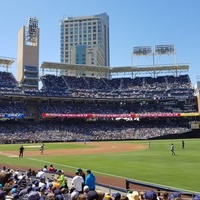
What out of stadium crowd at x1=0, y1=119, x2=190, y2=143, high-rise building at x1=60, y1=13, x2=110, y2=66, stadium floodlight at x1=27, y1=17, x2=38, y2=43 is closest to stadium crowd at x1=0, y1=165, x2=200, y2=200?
stadium crowd at x1=0, y1=119, x2=190, y2=143

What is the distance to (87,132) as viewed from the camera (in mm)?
74688

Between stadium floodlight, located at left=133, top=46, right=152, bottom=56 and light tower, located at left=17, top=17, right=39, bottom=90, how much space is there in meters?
31.8

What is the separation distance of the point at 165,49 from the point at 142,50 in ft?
24.2

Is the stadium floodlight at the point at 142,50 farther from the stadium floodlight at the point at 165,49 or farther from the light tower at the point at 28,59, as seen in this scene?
the light tower at the point at 28,59

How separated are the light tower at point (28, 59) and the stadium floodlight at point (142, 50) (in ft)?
104

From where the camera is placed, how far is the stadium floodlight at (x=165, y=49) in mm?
95312

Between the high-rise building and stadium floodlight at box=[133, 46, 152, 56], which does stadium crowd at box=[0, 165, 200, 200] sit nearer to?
stadium floodlight at box=[133, 46, 152, 56]

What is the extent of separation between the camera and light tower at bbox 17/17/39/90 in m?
84.0

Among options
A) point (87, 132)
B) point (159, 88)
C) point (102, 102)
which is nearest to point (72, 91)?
point (102, 102)

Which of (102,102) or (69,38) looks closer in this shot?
(102,102)

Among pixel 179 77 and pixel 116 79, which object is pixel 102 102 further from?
pixel 179 77

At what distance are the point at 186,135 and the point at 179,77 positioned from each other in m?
24.9

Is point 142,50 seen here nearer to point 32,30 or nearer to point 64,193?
point 32,30

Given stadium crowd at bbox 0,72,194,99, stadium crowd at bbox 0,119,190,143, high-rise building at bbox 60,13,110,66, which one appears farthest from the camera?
high-rise building at bbox 60,13,110,66
